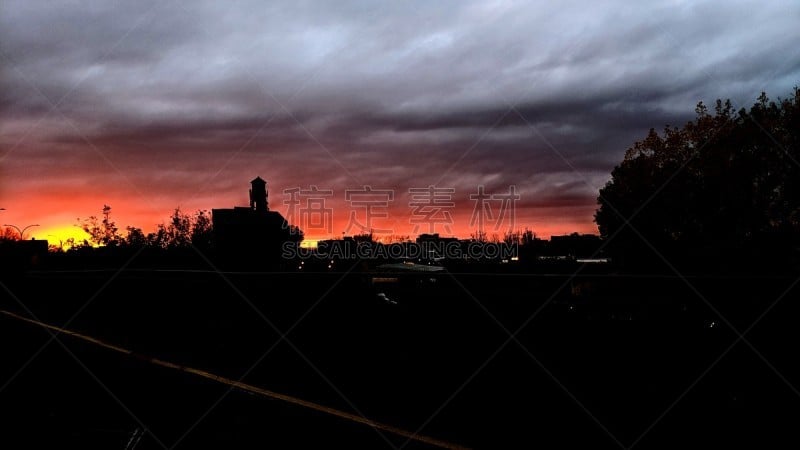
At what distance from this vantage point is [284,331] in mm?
8969

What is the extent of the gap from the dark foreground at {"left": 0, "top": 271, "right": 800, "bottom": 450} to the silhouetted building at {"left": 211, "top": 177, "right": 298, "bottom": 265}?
4365 cm

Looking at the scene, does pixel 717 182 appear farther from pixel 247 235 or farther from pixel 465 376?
pixel 247 235

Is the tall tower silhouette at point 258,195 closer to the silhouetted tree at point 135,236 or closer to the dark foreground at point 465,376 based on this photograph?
the silhouetted tree at point 135,236

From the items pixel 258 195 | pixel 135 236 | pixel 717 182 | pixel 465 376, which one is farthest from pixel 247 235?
pixel 465 376

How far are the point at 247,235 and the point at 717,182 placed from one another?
43.9m

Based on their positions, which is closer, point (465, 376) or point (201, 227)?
point (465, 376)

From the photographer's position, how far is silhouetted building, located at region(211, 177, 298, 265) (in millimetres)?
54156

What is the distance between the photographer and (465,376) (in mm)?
5992

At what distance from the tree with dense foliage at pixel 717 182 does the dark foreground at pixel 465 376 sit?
27.0m

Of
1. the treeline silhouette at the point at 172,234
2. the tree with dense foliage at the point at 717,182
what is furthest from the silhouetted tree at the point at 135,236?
the tree with dense foliage at the point at 717,182

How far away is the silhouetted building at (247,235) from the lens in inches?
2132

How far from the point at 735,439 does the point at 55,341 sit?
29.0ft

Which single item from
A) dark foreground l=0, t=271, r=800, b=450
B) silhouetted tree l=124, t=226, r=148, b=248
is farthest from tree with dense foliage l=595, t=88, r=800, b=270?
silhouetted tree l=124, t=226, r=148, b=248

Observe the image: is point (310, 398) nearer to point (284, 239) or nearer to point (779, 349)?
point (779, 349)
